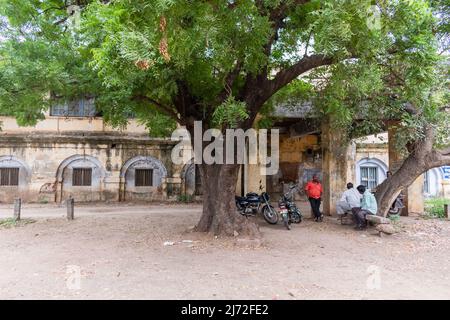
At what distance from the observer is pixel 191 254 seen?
6.77m

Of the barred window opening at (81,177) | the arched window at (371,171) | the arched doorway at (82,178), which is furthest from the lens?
the arched window at (371,171)

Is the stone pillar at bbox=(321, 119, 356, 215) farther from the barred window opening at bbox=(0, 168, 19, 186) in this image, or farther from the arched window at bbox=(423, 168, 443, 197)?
the barred window opening at bbox=(0, 168, 19, 186)

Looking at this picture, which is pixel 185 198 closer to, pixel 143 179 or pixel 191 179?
pixel 191 179

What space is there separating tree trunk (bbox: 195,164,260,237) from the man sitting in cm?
307

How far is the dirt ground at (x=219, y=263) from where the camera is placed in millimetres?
4703

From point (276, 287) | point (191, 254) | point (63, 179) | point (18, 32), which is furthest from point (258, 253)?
point (63, 179)

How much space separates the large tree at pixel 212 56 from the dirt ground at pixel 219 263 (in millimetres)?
1428

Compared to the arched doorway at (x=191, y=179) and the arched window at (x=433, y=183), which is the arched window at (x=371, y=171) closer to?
the arched window at (x=433, y=183)

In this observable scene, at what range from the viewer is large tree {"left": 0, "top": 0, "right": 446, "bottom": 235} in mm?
5352

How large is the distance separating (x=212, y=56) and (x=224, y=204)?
11.2 ft

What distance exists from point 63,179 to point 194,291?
575 inches

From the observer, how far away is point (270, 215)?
411 inches

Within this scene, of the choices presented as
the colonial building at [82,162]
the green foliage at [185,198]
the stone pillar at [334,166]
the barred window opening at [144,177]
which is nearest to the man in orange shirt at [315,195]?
the stone pillar at [334,166]

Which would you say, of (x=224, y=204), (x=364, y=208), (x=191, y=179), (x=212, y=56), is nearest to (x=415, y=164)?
(x=364, y=208)
